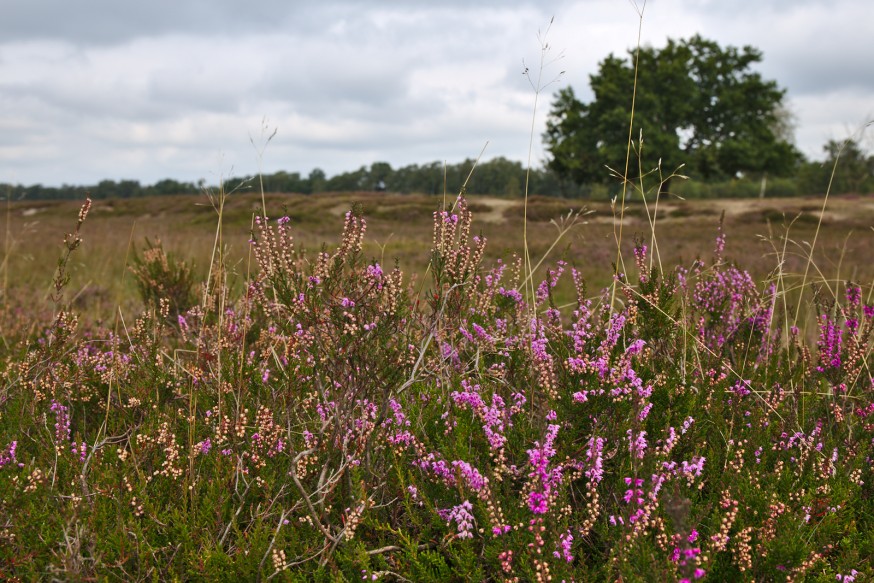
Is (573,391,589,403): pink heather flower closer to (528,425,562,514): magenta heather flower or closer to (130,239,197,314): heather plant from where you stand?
(528,425,562,514): magenta heather flower

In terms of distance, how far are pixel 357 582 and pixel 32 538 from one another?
3.63 ft

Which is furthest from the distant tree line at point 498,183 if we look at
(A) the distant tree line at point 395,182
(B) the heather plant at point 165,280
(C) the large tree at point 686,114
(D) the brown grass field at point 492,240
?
(B) the heather plant at point 165,280

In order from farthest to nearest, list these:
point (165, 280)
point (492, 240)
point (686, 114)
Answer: point (686, 114), point (492, 240), point (165, 280)

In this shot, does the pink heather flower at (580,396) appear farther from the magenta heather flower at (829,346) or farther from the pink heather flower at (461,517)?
the magenta heather flower at (829,346)

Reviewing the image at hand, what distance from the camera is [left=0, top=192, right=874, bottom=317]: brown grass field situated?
28.2 feet

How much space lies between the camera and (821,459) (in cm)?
257

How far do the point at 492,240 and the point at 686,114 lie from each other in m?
31.6

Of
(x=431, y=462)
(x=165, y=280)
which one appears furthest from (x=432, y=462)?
(x=165, y=280)

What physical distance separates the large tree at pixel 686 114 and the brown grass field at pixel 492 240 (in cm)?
1097

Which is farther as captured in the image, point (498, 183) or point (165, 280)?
point (498, 183)

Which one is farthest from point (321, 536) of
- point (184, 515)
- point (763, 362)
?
point (763, 362)

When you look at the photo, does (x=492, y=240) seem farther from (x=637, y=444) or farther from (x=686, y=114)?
(x=686, y=114)

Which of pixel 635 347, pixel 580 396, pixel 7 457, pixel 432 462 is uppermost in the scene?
pixel 635 347

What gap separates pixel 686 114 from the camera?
4409 centimetres
